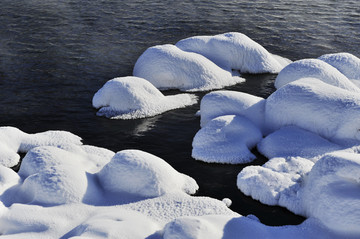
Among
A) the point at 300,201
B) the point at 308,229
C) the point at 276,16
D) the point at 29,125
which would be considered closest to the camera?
the point at 308,229

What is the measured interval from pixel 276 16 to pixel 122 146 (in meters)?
16.6

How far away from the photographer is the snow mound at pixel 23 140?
13444mm

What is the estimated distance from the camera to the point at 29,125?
15.4 meters

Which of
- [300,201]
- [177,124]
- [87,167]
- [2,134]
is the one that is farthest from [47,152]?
[300,201]

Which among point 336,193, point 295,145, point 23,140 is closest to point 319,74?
point 295,145

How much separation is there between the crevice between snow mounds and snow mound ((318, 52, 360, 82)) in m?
2.37

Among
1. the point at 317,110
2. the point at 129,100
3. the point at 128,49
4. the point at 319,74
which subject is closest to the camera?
the point at 317,110

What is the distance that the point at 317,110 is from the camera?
1413cm

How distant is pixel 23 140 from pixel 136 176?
449 cm

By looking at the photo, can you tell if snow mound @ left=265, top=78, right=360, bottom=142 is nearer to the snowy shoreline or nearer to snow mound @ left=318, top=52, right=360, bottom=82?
the snowy shoreline

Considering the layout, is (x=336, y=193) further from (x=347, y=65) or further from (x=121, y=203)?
(x=347, y=65)

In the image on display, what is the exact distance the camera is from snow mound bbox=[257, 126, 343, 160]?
Result: 529 inches

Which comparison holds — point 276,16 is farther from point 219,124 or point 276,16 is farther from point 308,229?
point 308,229

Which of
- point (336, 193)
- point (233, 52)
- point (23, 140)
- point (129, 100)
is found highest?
point (233, 52)
